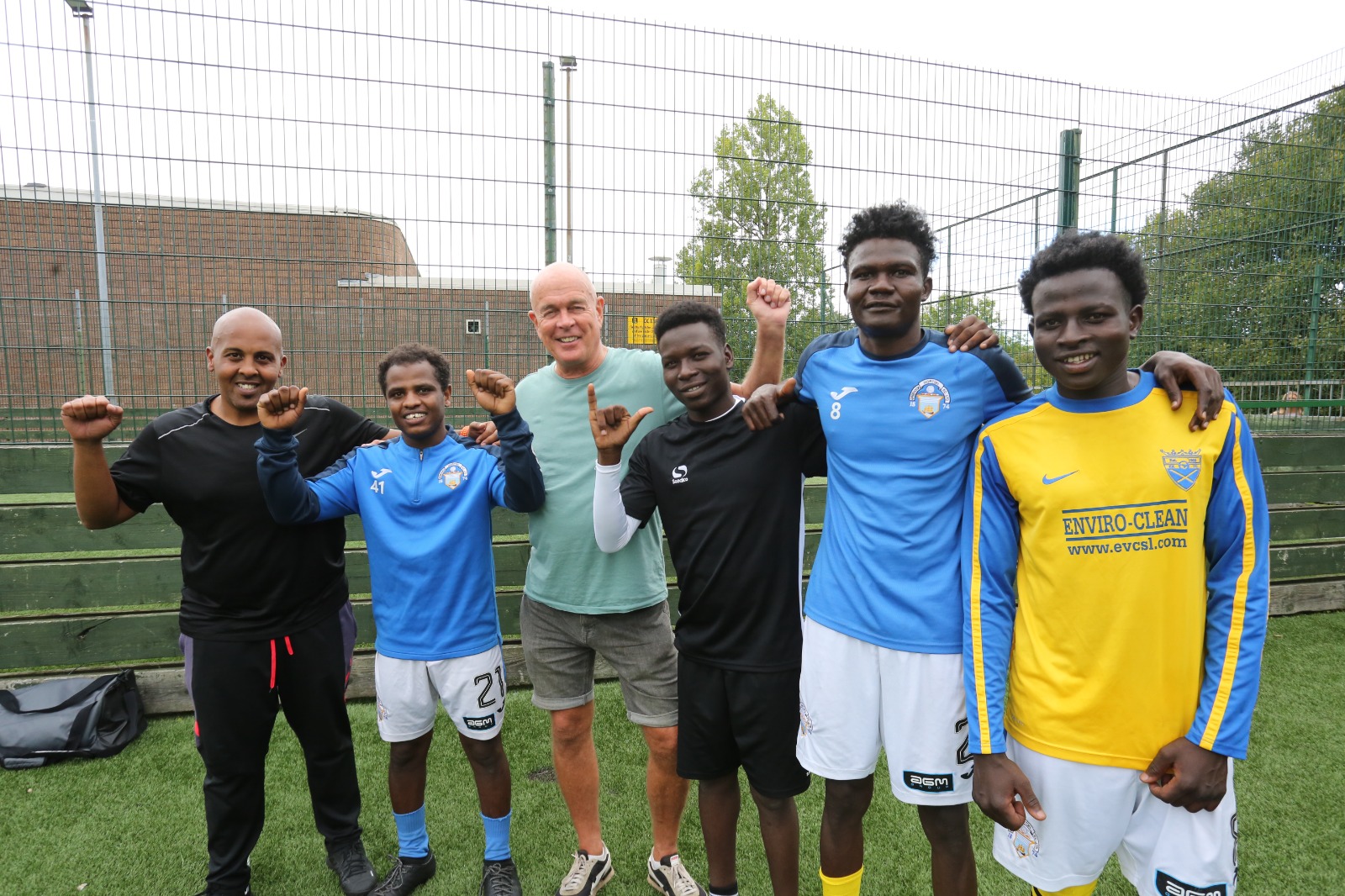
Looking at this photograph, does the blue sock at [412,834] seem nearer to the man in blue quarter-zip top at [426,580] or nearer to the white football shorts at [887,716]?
the man in blue quarter-zip top at [426,580]

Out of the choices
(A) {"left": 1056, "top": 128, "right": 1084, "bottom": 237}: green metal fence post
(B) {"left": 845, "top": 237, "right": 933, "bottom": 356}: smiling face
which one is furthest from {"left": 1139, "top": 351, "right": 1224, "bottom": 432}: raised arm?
(A) {"left": 1056, "top": 128, "right": 1084, "bottom": 237}: green metal fence post

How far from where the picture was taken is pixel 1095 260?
59.4 inches

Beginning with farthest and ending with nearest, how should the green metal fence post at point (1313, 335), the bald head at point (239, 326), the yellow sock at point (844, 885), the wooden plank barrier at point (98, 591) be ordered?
the green metal fence post at point (1313, 335), the wooden plank barrier at point (98, 591), the bald head at point (239, 326), the yellow sock at point (844, 885)

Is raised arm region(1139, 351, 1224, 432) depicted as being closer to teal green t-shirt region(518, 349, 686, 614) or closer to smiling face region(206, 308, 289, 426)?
teal green t-shirt region(518, 349, 686, 614)

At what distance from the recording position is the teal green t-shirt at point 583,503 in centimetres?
231

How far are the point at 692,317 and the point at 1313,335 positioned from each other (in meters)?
5.91

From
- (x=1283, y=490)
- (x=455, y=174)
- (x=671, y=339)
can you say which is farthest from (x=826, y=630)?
(x=1283, y=490)

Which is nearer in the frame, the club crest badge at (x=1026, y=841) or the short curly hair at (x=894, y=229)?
the club crest badge at (x=1026, y=841)

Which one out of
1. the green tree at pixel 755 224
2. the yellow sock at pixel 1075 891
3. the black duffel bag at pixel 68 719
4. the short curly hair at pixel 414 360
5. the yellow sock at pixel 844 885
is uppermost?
the green tree at pixel 755 224

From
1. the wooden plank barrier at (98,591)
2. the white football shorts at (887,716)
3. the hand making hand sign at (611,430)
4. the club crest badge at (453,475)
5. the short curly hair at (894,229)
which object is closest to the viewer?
the white football shorts at (887,716)

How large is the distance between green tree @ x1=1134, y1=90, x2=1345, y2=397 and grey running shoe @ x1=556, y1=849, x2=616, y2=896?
474cm

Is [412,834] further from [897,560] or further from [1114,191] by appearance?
[1114,191]

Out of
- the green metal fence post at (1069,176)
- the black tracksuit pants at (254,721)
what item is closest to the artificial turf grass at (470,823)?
the black tracksuit pants at (254,721)

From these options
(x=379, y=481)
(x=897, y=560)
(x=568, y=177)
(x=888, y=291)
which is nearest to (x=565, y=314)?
(x=379, y=481)
